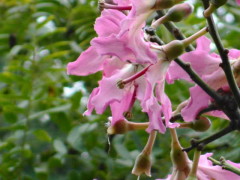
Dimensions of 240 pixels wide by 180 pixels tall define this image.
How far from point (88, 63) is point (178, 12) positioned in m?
0.13

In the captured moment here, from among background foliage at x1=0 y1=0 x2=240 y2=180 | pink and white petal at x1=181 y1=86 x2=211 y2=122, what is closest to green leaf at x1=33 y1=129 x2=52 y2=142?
background foliage at x1=0 y1=0 x2=240 y2=180

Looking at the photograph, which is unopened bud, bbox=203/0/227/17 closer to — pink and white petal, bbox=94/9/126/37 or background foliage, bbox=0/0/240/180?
pink and white petal, bbox=94/9/126/37

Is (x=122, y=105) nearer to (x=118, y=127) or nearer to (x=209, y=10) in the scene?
(x=118, y=127)

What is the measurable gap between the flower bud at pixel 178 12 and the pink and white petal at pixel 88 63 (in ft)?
0.31

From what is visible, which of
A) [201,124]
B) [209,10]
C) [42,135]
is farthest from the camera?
[42,135]

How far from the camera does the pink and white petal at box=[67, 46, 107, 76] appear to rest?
2.18 feet

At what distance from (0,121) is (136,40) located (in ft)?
3.97

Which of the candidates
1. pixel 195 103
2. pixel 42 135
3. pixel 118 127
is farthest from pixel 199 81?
pixel 42 135

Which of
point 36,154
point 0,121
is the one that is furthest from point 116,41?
point 0,121

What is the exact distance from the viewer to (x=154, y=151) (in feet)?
4.50

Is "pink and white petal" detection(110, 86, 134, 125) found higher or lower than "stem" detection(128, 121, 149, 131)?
higher

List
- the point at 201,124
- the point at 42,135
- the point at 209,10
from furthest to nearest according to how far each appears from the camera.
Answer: the point at 42,135 < the point at 201,124 < the point at 209,10

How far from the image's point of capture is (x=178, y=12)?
0.62 metres

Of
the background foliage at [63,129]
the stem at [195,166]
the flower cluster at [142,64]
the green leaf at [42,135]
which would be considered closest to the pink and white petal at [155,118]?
the flower cluster at [142,64]
